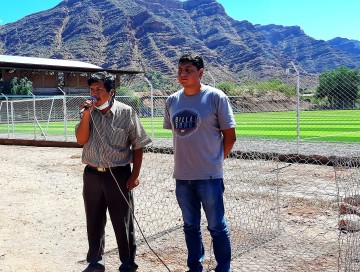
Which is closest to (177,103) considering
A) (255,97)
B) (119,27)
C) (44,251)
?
(44,251)

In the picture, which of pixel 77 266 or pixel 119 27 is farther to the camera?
pixel 119 27

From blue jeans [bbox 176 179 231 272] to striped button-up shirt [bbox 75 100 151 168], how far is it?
0.59 m

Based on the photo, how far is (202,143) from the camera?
3.58m

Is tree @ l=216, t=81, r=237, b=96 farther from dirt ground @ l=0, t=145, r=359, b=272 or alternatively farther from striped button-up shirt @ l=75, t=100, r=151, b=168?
striped button-up shirt @ l=75, t=100, r=151, b=168

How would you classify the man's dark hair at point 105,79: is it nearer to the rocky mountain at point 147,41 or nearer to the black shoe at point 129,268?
the black shoe at point 129,268

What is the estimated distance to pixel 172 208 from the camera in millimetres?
6699

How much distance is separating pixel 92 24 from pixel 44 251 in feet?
506

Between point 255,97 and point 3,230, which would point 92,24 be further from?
point 3,230

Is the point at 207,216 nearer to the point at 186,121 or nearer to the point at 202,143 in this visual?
the point at 202,143

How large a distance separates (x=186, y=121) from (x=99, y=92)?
799 millimetres

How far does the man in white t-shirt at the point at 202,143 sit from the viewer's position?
11.7 feet

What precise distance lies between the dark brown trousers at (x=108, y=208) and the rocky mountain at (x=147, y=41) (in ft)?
355

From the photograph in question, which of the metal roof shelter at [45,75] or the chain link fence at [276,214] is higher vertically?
the metal roof shelter at [45,75]

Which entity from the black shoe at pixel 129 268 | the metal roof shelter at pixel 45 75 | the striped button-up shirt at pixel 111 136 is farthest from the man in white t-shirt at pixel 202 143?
the metal roof shelter at pixel 45 75
